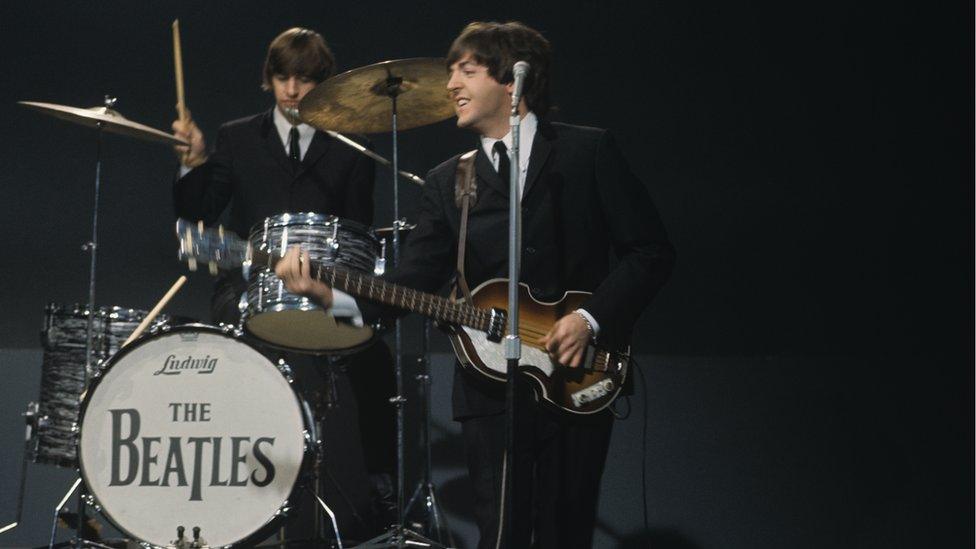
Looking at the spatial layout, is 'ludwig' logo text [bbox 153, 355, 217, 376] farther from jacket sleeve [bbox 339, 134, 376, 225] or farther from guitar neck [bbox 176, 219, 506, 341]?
guitar neck [bbox 176, 219, 506, 341]

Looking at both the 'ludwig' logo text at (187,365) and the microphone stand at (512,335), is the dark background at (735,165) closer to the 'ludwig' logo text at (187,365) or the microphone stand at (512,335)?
the 'ludwig' logo text at (187,365)

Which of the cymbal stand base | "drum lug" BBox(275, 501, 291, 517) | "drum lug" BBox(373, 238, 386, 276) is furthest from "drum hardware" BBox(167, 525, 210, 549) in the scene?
"drum lug" BBox(373, 238, 386, 276)

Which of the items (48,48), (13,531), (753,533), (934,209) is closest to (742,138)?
(934,209)

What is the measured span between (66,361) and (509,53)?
219 cm

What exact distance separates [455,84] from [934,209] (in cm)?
258

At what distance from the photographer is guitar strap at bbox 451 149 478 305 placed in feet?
10.7

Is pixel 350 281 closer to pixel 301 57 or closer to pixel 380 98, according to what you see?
pixel 380 98

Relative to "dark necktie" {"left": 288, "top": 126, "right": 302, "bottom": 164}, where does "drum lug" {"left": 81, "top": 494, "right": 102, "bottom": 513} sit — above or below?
below

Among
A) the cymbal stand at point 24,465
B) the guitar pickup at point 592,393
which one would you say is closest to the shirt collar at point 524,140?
the guitar pickup at point 592,393

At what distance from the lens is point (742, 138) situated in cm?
502

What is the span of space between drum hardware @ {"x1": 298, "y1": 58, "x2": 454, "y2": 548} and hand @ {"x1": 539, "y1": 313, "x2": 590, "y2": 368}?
115cm

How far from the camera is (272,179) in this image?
4652mm

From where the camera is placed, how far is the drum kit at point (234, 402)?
13.3 feet

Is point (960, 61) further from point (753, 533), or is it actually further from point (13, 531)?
point (13, 531)
